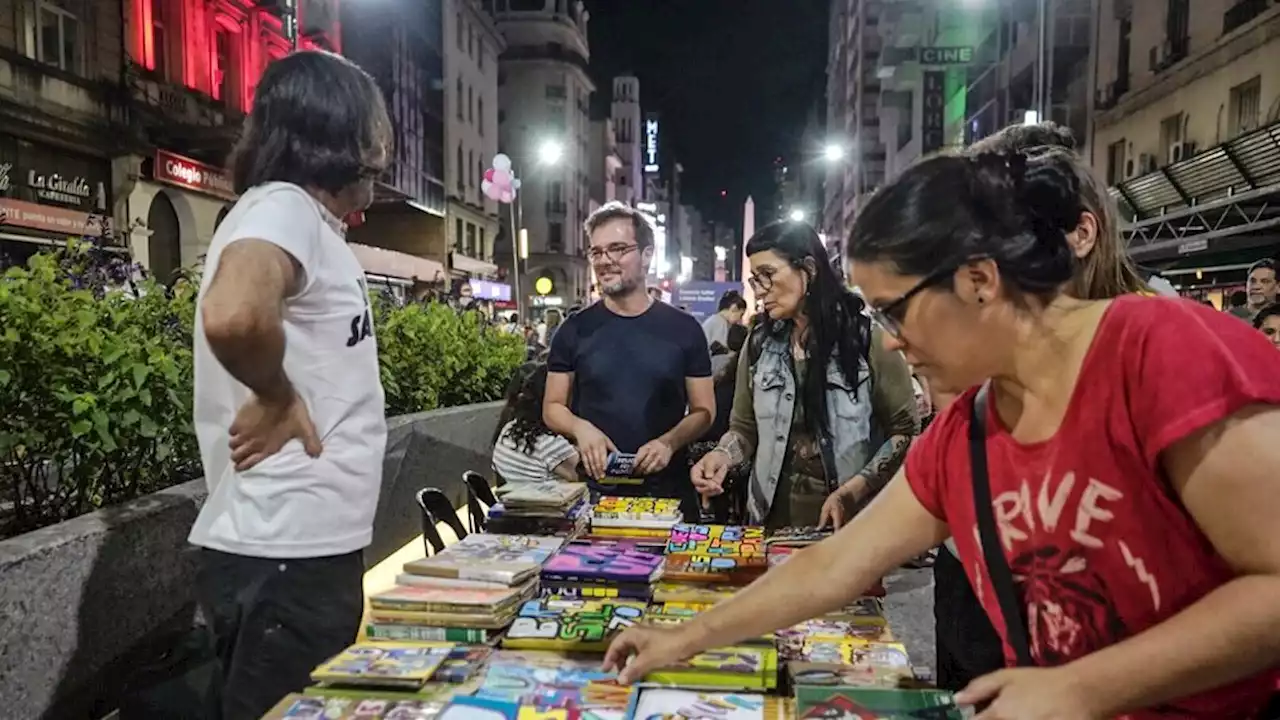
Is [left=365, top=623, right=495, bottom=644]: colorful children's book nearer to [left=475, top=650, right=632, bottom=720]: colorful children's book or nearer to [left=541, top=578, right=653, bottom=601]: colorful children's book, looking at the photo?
[left=475, top=650, right=632, bottom=720]: colorful children's book

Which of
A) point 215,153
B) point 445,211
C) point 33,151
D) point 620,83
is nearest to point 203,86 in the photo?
point 215,153

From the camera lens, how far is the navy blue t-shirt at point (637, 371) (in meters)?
4.09

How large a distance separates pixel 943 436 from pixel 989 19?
3380 centimetres

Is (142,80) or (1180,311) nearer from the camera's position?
(1180,311)

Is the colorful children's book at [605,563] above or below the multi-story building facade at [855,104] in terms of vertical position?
below

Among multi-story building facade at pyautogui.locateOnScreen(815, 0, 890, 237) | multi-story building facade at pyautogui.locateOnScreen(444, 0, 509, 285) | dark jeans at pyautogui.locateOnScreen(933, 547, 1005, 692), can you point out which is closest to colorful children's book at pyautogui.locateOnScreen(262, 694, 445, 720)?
dark jeans at pyautogui.locateOnScreen(933, 547, 1005, 692)

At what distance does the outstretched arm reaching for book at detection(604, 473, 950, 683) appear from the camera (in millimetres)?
1769

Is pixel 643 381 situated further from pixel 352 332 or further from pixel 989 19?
pixel 989 19

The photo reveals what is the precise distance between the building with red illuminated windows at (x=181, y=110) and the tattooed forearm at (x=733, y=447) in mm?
16400

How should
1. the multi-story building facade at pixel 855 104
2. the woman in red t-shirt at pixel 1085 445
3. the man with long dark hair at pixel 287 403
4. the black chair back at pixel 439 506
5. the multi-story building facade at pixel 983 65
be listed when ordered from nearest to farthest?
the woman in red t-shirt at pixel 1085 445
the man with long dark hair at pixel 287 403
the black chair back at pixel 439 506
the multi-story building facade at pixel 983 65
the multi-story building facade at pixel 855 104

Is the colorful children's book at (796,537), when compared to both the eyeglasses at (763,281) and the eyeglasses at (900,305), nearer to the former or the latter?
the eyeglasses at (763,281)

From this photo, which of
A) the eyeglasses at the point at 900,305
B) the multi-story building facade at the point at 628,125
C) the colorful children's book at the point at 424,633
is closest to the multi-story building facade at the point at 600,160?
the multi-story building facade at the point at 628,125

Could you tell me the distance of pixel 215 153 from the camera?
851 inches

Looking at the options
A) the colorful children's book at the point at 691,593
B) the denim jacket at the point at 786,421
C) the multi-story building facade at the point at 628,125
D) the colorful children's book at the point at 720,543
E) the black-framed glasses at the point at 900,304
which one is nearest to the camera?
the black-framed glasses at the point at 900,304
